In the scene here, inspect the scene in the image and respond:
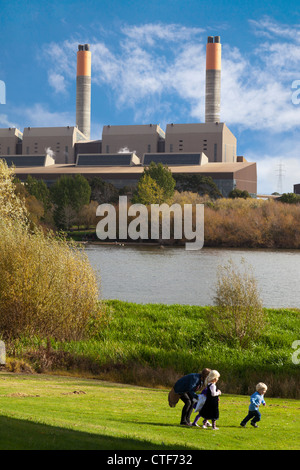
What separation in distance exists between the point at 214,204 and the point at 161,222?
9.16m

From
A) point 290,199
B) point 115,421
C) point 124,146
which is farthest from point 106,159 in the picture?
point 115,421

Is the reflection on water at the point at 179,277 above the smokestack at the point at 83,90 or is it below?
below

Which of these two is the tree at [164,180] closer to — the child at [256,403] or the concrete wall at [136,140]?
the concrete wall at [136,140]

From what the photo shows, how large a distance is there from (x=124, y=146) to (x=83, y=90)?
17.7 metres

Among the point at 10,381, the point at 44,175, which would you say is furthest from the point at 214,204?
the point at 10,381

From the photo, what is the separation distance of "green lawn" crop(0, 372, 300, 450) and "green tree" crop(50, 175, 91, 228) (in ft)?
238

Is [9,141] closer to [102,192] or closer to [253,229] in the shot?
[102,192]

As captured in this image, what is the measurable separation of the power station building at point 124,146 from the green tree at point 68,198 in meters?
20.7

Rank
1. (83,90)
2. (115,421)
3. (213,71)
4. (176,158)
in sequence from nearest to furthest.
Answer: (115,421) < (176,158) < (213,71) < (83,90)

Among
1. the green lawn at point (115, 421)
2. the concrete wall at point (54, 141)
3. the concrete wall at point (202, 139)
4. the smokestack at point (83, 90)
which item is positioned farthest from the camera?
the concrete wall at point (54, 141)

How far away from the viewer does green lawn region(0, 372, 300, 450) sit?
7113mm

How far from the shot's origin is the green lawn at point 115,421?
711cm

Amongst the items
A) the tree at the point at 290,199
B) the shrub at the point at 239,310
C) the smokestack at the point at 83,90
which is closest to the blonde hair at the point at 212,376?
the shrub at the point at 239,310

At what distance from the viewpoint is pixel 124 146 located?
465ft
